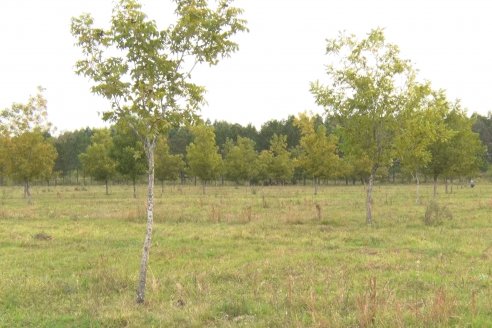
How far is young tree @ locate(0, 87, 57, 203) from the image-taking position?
3797 centimetres

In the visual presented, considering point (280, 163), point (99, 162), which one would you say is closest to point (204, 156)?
point (99, 162)

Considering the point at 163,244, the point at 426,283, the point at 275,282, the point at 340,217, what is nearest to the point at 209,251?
Answer: the point at 163,244

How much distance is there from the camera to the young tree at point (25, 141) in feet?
125

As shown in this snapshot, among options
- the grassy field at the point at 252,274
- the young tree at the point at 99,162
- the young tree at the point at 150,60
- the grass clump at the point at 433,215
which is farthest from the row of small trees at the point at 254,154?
the young tree at the point at 150,60

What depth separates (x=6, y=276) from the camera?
11.1 metres

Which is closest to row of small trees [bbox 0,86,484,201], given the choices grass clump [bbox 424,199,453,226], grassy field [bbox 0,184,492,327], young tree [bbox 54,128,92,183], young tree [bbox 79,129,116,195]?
young tree [bbox 79,129,116,195]

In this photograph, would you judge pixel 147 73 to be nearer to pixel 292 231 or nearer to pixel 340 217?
pixel 292 231

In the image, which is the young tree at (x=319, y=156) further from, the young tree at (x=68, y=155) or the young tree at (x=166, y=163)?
the young tree at (x=68, y=155)

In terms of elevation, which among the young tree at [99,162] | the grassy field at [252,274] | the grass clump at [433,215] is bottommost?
the grassy field at [252,274]

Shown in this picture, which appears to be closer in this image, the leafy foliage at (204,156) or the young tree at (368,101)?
the young tree at (368,101)

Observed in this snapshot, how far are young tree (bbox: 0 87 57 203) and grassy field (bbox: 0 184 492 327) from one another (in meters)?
19.4

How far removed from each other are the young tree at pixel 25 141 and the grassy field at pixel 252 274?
1944 centimetres

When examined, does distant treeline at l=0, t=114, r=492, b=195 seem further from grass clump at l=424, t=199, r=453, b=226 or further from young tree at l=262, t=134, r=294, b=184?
grass clump at l=424, t=199, r=453, b=226

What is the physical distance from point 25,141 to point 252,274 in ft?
110
